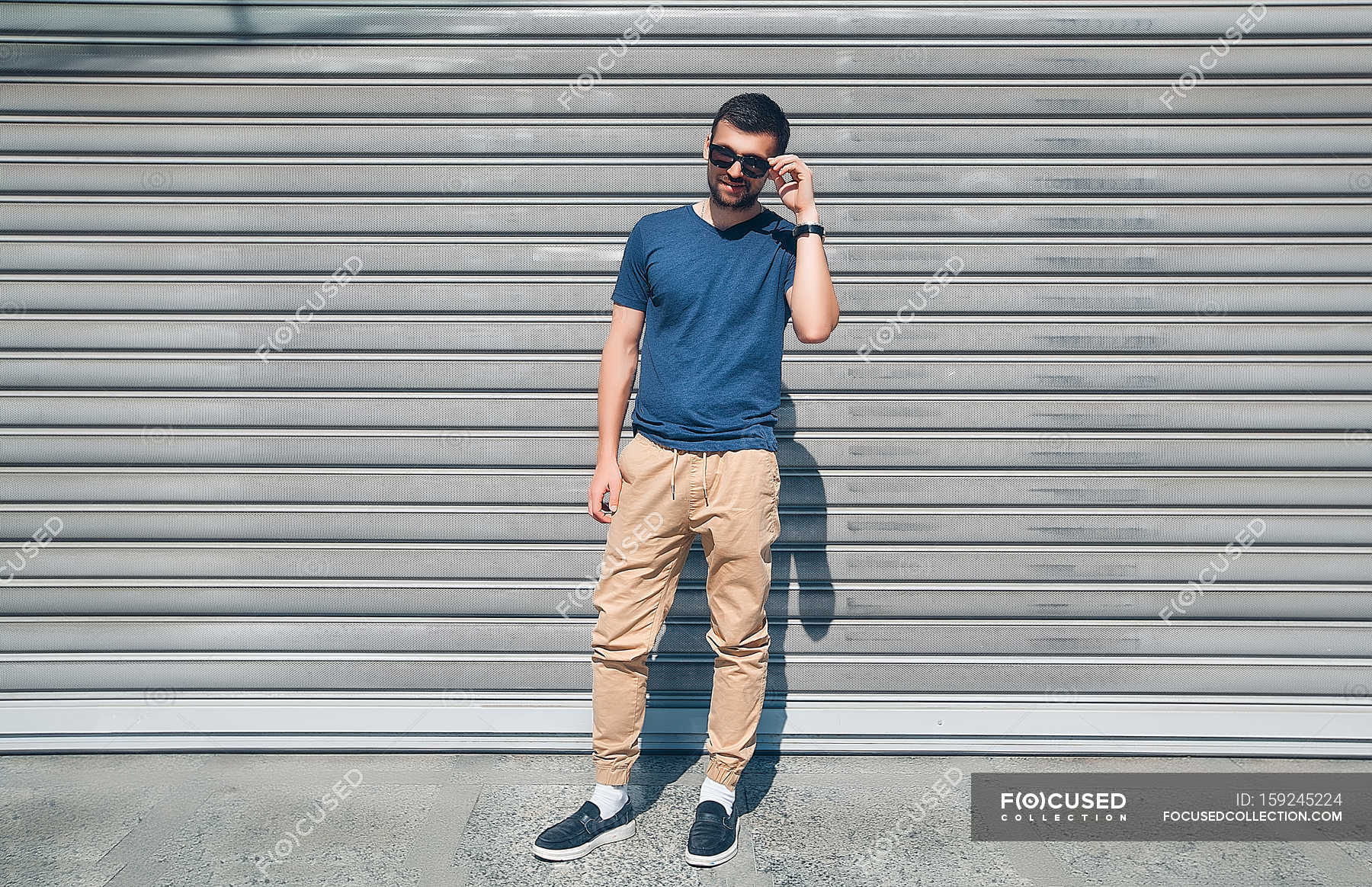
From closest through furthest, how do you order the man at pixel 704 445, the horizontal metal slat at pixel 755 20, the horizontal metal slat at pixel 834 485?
the man at pixel 704 445, the horizontal metal slat at pixel 755 20, the horizontal metal slat at pixel 834 485

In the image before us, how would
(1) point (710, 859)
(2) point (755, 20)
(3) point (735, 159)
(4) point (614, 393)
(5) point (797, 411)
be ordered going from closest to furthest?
(3) point (735, 159) → (1) point (710, 859) → (4) point (614, 393) → (2) point (755, 20) → (5) point (797, 411)

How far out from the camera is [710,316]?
2891 millimetres

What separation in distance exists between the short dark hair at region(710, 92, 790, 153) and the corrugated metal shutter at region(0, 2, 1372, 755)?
0.91 meters

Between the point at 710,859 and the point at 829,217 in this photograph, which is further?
the point at 829,217

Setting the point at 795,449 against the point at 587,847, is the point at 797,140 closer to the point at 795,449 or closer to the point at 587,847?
the point at 795,449

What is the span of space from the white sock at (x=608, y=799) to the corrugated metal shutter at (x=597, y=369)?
652mm

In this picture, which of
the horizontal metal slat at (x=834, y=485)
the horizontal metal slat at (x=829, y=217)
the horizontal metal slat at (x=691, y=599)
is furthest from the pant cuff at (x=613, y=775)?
the horizontal metal slat at (x=829, y=217)

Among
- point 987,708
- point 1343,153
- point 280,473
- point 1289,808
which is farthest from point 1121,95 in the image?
point 280,473

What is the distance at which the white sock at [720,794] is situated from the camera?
3037mm

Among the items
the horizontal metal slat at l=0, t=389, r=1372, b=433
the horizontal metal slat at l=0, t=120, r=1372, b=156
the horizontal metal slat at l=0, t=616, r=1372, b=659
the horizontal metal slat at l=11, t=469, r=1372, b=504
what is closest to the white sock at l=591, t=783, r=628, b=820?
the horizontal metal slat at l=0, t=616, r=1372, b=659

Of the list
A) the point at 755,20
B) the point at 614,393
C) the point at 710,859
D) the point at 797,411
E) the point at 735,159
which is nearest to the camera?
the point at 735,159

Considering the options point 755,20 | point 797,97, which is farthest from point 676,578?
point 755,20

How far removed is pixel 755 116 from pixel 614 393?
101 centimetres

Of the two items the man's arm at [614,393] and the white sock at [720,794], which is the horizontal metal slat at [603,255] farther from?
the white sock at [720,794]
